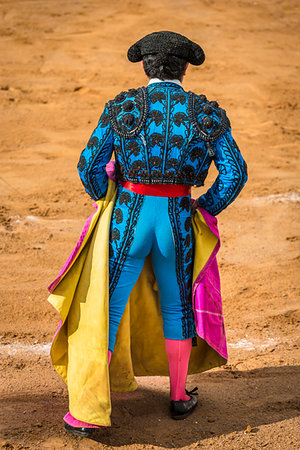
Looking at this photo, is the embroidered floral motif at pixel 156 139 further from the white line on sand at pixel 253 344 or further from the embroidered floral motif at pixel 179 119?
the white line on sand at pixel 253 344

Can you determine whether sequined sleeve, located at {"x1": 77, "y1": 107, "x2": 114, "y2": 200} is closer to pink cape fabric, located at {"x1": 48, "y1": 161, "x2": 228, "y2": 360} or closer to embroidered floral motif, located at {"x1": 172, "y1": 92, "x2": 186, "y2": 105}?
pink cape fabric, located at {"x1": 48, "y1": 161, "x2": 228, "y2": 360}

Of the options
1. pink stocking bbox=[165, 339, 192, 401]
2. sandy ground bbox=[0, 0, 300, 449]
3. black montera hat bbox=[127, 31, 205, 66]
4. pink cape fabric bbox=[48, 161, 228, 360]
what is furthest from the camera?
sandy ground bbox=[0, 0, 300, 449]

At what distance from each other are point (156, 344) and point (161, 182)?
1001 millimetres

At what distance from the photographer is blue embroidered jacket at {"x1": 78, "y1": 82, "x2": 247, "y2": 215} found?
310 centimetres

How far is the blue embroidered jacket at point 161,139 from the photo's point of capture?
310cm

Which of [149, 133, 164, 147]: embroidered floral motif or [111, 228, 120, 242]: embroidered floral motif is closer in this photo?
[149, 133, 164, 147]: embroidered floral motif

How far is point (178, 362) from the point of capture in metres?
3.45

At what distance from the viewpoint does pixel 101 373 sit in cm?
319

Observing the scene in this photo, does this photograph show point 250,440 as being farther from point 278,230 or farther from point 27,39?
point 27,39

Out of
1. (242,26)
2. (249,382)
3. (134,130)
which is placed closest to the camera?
(134,130)

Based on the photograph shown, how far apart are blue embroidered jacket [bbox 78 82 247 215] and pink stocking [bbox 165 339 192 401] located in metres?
0.80

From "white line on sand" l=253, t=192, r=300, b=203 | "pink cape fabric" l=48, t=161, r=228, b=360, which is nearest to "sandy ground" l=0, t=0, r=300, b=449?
"white line on sand" l=253, t=192, r=300, b=203

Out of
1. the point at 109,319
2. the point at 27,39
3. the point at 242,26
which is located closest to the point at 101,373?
the point at 109,319

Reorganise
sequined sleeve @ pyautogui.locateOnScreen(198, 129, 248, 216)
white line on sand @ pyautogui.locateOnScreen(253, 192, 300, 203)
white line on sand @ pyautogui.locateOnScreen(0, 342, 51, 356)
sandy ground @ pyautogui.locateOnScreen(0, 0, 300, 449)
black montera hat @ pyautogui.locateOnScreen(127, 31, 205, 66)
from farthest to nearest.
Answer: white line on sand @ pyautogui.locateOnScreen(253, 192, 300, 203), white line on sand @ pyautogui.locateOnScreen(0, 342, 51, 356), sandy ground @ pyautogui.locateOnScreen(0, 0, 300, 449), sequined sleeve @ pyautogui.locateOnScreen(198, 129, 248, 216), black montera hat @ pyautogui.locateOnScreen(127, 31, 205, 66)
